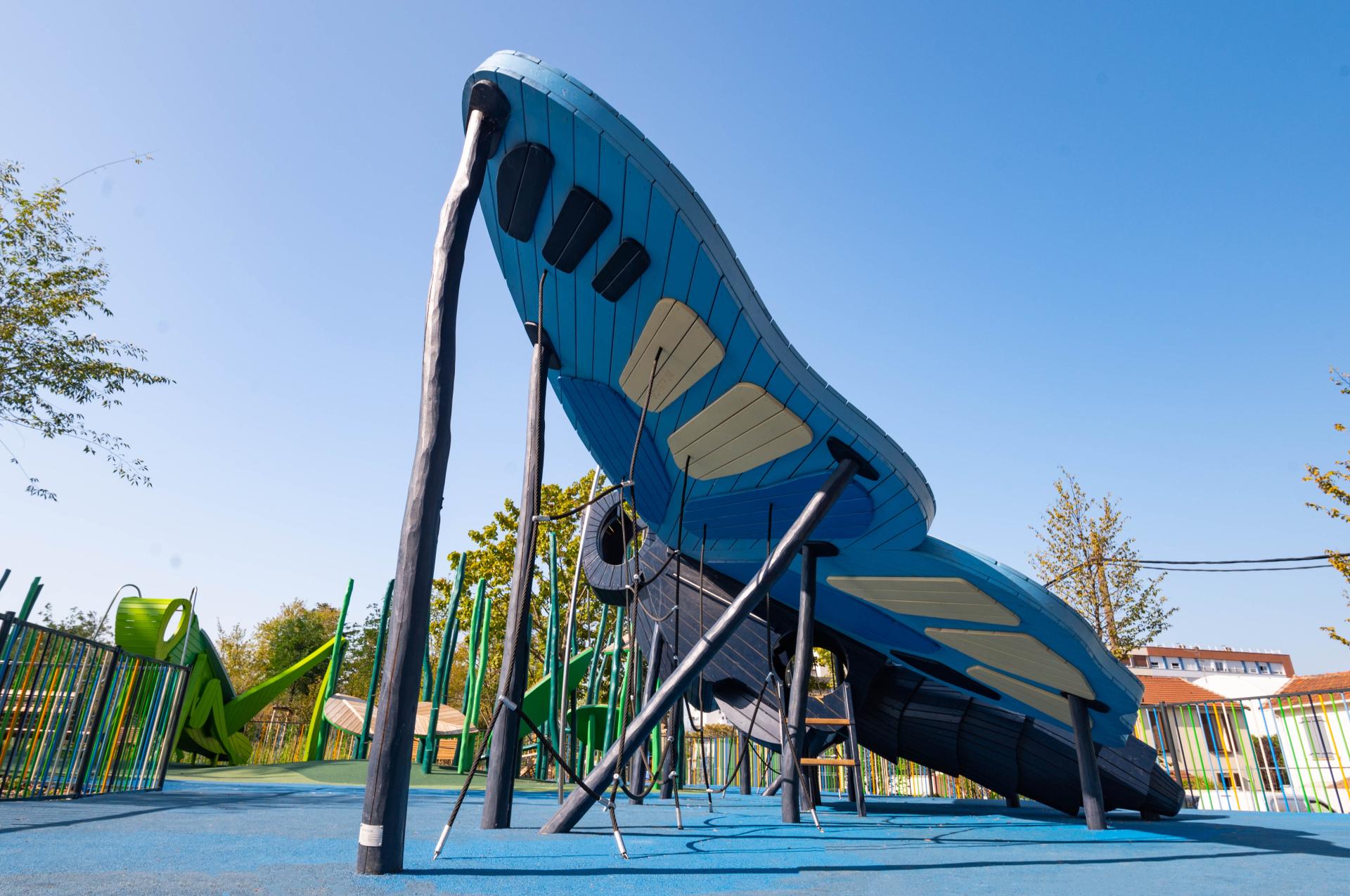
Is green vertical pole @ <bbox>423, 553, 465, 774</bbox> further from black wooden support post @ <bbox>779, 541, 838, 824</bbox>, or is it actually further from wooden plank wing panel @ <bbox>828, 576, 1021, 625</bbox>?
wooden plank wing panel @ <bbox>828, 576, 1021, 625</bbox>

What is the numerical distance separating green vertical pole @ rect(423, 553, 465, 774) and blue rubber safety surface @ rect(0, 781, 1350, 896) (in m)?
4.57

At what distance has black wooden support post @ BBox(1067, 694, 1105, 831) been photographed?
22.7 feet

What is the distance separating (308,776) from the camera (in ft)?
32.7

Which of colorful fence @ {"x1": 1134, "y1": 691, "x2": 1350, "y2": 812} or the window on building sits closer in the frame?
the window on building

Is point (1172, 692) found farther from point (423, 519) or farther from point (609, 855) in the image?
point (423, 519)

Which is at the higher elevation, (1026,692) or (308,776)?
(1026,692)

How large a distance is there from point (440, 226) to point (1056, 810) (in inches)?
461

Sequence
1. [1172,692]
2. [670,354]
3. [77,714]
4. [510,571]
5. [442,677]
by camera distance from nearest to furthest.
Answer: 1. [670,354]
2. [77,714]
3. [442,677]
4. [510,571]
5. [1172,692]

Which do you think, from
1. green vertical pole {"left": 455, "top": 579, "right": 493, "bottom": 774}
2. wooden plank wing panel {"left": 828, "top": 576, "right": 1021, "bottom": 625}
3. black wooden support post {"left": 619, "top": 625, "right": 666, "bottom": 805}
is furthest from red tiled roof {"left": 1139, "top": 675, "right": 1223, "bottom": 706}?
wooden plank wing panel {"left": 828, "top": 576, "right": 1021, "bottom": 625}

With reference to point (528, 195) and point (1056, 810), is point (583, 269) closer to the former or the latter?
point (528, 195)

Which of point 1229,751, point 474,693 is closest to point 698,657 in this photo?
point 474,693

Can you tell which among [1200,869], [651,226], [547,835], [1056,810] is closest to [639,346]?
[651,226]

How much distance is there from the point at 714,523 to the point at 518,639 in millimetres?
3798

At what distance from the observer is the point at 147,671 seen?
7.14 m
